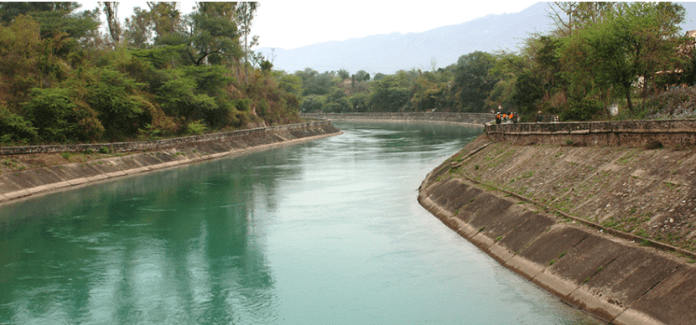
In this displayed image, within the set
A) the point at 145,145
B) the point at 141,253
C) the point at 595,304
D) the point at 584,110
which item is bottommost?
the point at 141,253

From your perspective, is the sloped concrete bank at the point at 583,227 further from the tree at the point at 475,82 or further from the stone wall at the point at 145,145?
the tree at the point at 475,82

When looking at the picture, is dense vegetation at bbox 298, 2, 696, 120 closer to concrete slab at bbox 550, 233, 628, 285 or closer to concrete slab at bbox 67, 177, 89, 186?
concrete slab at bbox 550, 233, 628, 285

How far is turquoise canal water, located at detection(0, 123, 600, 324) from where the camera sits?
1608cm

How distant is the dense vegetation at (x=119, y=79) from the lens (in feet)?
143

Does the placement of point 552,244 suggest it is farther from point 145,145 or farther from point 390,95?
point 390,95

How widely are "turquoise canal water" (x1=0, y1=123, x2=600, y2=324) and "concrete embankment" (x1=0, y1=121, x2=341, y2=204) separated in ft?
5.82

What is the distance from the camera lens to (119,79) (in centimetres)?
5031

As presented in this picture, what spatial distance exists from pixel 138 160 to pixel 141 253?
85.5 feet

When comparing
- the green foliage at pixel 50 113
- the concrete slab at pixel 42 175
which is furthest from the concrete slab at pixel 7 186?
the green foliage at pixel 50 113

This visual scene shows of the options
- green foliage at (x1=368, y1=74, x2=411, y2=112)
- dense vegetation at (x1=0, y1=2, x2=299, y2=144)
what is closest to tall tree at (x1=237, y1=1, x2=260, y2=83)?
dense vegetation at (x1=0, y1=2, x2=299, y2=144)

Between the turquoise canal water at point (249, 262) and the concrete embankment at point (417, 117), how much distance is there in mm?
68190

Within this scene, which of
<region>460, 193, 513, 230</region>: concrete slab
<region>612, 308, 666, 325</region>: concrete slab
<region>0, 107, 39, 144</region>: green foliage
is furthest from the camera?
<region>0, 107, 39, 144</region>: green foliage

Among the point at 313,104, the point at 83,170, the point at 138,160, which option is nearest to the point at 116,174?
the point at 83,170

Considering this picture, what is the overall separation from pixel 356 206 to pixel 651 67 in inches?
Answer: 671
